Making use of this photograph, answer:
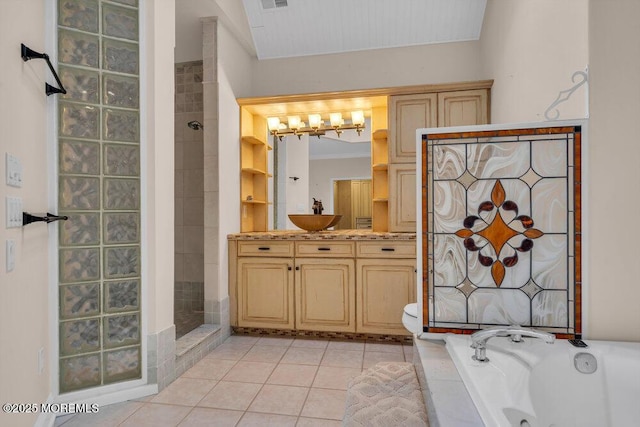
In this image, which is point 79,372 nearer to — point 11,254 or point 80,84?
point 11,254

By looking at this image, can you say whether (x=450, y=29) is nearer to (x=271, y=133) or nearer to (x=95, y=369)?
(x=271, y=133)

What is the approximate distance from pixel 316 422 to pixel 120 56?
7.40ft

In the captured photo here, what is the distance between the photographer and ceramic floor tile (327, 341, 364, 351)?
271cm

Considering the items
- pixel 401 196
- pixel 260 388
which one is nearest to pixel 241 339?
pixel 260 388

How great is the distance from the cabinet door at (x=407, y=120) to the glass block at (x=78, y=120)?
84.3 inches

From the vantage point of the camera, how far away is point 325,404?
1.87 metres

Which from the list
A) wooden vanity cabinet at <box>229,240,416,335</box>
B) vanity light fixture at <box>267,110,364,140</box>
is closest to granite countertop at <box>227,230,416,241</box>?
wooden vanity cabinet at <box>229,240,416,335</box>

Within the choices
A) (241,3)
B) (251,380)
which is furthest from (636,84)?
(241,3)

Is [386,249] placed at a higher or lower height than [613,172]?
lower

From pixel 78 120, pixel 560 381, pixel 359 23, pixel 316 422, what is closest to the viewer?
pixel 560 381

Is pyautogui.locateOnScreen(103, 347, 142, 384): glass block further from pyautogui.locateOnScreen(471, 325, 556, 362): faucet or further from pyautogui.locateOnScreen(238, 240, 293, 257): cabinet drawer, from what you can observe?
pyautogui.locateOnScreen(471, 325, 556, 362): faucet

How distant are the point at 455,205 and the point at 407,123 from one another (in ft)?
4.92

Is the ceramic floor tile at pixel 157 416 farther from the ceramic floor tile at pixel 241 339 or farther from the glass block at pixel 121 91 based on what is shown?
the glass block at pixel 121 91

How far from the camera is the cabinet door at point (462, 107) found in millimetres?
2824
